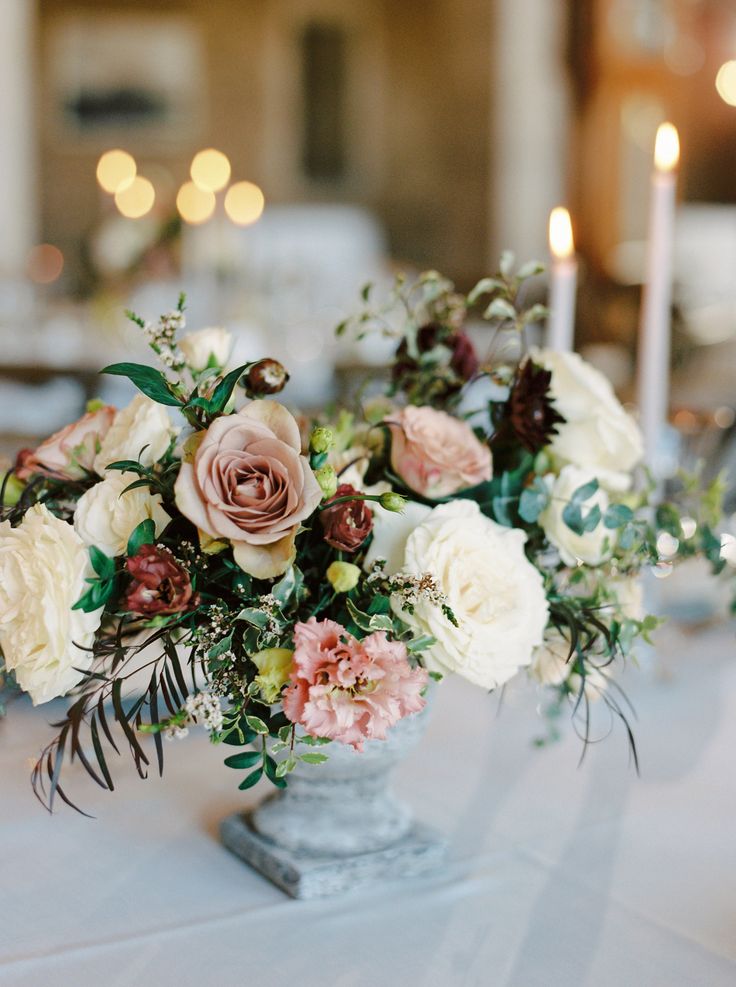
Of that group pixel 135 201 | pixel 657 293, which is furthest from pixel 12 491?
pixel 135 201

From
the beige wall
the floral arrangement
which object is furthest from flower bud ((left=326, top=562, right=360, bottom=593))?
the beige wall

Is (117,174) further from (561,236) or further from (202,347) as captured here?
(202,347)

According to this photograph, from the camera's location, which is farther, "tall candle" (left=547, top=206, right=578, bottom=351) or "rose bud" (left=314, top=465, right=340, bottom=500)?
"tall candle" (left=547, top=206, right=578, bottom=351)

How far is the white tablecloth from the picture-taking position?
2.13ft

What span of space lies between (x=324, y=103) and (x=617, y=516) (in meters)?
7.33

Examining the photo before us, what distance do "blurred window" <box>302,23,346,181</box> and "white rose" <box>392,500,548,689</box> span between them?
23.8 feet

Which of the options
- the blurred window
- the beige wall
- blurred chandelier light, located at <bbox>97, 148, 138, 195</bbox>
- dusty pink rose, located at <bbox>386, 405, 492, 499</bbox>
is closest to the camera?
dusty pink rose, located at <bbox>386, 405, 492, 499</bbox>

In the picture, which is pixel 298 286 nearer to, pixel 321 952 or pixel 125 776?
pixel 125 776

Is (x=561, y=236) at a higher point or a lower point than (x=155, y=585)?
higher

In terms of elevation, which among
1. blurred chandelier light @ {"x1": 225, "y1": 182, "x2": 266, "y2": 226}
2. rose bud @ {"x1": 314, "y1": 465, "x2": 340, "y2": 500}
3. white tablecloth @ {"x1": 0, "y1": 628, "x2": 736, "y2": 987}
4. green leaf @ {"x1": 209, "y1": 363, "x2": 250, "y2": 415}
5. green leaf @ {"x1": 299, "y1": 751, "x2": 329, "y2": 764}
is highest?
blurred chandelier light @ {"x1": 225, "y1": 182, "x2": 266, "y2": 226}

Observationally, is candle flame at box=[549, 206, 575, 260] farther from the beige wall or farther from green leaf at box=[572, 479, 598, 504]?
the beige wall

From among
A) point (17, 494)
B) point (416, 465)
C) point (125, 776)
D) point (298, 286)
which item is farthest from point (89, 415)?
point (298, 286)

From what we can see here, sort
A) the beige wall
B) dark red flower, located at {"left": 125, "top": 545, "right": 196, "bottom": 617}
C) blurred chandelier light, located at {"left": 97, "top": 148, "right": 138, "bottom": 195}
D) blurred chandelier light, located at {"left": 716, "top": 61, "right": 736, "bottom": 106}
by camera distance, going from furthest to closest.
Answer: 1. the beige wall
2. blurred chandelier light, located at {"left": 97, "top": 148, "right": 138, "bottom": 195}
3. blurred chandelier light, located at {"left": 716, "top": 61, "right": 736, "bottom": 106}
4. dark red flower, located at {"left": 125, "top": 545, "right": 196, "bottom": 617}

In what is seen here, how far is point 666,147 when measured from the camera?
1.08 metres
